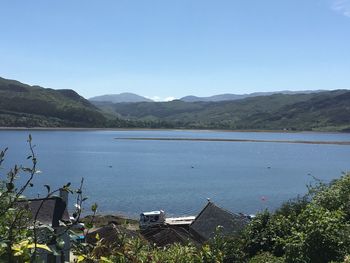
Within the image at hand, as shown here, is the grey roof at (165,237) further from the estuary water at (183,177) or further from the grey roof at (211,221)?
the estuary water at (183,177)

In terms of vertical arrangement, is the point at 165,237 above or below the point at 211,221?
below

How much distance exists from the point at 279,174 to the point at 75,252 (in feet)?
330

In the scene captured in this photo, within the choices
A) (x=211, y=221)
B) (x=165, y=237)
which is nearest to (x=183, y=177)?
(x=211, y=221)

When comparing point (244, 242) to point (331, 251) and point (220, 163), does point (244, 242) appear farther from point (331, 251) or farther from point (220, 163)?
point (220, 163)

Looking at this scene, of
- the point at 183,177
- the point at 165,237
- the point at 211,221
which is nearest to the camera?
the point at 165,237

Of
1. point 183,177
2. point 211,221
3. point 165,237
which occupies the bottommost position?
point 183,177

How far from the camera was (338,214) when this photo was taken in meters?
10.8

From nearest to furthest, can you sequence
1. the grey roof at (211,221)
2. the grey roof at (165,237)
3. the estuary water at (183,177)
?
the grey roof at (165,237) → the grey roof at (211,221) → the estuary water at (183,177)

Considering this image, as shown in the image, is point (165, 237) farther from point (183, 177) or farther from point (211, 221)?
point (183, 177)

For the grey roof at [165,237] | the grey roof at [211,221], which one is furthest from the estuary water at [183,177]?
the grey roof at [165,237]

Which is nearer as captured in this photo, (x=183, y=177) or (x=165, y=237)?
(x=165, y=237)

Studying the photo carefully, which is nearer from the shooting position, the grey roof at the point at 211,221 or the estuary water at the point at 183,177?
the grey roof at the point at 211,221

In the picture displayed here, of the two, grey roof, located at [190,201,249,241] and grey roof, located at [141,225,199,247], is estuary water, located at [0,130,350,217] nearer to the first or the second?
grey roof, located at [190,201,249,241]

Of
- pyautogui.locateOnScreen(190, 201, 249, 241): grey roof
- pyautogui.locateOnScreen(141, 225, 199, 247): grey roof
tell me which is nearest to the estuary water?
pyautogui.locateOnScreen(190, 201, 249, 241): grey roof
